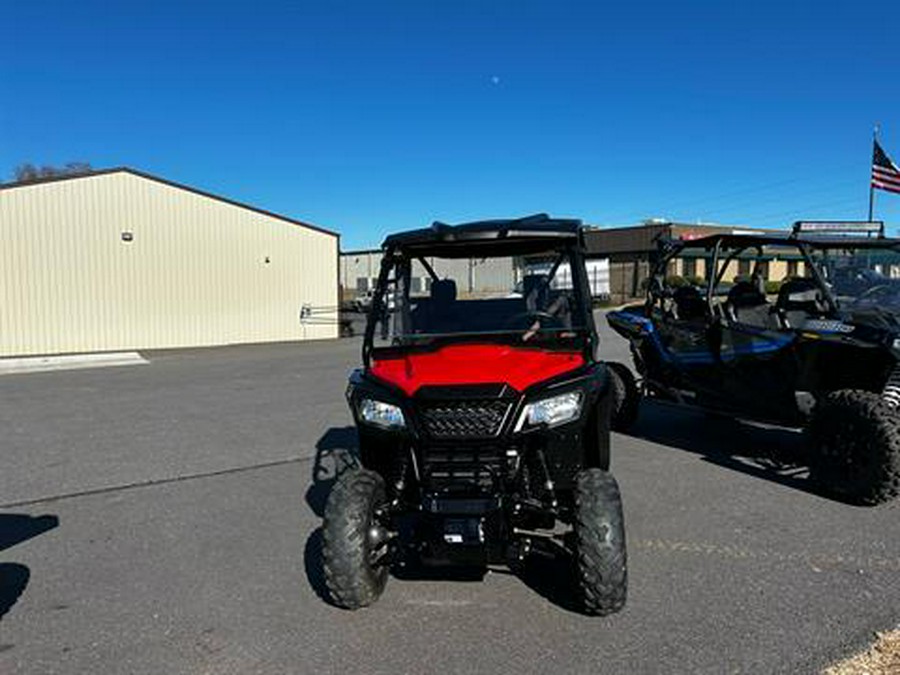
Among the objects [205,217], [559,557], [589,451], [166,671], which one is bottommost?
[166,671]

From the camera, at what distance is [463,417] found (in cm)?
357

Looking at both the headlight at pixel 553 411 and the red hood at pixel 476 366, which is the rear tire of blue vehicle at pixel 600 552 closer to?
the headlight at pixel 553 411

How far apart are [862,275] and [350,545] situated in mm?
5364

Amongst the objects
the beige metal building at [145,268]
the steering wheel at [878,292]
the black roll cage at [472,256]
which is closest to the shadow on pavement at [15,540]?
the black roll cage at [472,256]

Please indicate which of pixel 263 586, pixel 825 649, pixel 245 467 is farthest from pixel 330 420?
pixel 825 649

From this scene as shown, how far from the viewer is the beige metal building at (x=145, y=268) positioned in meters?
18.2

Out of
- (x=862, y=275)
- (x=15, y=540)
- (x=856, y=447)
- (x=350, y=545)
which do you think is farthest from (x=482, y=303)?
(x=862, y=275)

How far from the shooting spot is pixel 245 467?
6723 millimetres

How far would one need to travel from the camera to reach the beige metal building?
59.6 feet

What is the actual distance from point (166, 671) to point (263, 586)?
2.87 feet

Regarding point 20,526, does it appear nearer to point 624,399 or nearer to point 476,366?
point 476,366

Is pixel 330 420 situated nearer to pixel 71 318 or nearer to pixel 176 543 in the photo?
pixel 176 543

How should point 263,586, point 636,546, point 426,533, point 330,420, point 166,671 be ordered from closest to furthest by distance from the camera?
1. point 166,671
2. point 426,533
3. point 263,586
4. point 636,546
5. point 330,420

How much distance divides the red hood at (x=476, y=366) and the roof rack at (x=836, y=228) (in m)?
3.45
